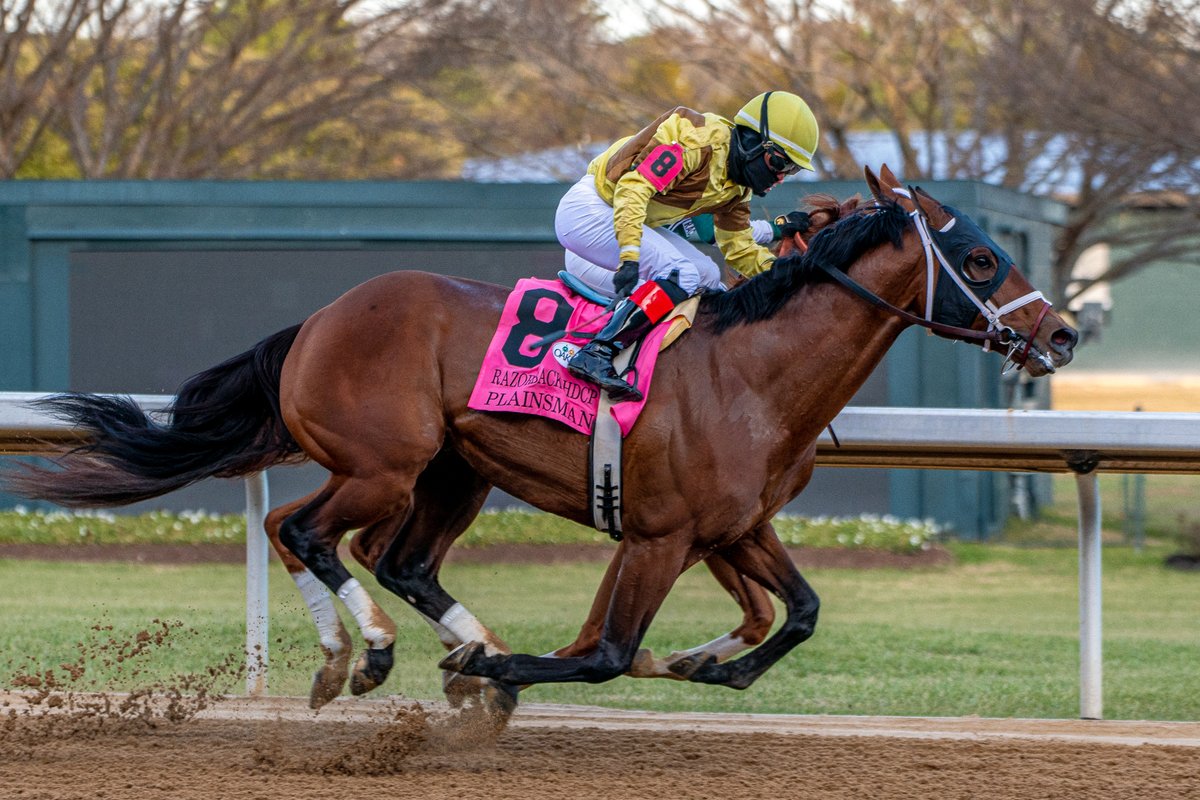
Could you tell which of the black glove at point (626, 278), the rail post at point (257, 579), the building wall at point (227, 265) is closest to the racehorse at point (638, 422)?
the black glove at point (626, 278)

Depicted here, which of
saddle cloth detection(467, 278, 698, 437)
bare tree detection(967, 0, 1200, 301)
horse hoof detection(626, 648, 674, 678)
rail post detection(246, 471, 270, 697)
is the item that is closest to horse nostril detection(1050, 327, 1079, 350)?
saddle cloth detection(467, 278, 698, 437)

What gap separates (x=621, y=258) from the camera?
15.0 ft

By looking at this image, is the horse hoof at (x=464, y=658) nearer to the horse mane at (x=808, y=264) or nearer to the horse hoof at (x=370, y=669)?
the horse hoof at (x=370, y=669)

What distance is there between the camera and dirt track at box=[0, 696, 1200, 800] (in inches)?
163

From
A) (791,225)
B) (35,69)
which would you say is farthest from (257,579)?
(35,69)

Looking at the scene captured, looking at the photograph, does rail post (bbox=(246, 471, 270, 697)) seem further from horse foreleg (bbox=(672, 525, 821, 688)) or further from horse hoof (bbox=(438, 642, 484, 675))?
horse foreleg (bbox=(672, 525, 821, 688))

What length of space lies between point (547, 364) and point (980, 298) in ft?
4.14

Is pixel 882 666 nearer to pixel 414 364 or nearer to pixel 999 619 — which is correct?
pixel 999 619

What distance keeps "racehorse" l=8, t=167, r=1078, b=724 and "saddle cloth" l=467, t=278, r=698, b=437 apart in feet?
0.16

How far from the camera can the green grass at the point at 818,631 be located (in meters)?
6.05

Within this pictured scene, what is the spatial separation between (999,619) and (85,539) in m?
5.86

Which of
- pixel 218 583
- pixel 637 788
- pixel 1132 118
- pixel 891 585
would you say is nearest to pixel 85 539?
pixel 218 583

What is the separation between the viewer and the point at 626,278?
14.9ft

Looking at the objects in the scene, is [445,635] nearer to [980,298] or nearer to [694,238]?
[694,238]
